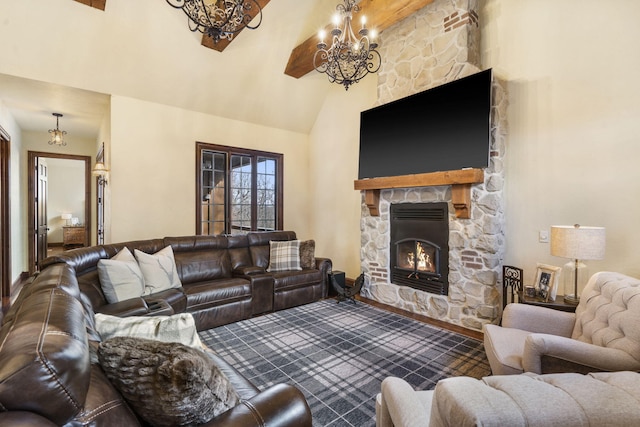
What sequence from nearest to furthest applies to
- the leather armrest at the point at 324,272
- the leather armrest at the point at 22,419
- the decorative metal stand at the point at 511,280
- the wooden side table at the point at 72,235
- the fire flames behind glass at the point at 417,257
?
the leather armrest at the point at 22,419, the decorative metal stand at the point at 511,280, the fire flames behind glass at the point at 417,257, the leather armrest at the point at 324,272, the wooden side table at the point at 72,235

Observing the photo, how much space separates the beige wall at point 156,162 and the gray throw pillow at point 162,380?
3.82 m

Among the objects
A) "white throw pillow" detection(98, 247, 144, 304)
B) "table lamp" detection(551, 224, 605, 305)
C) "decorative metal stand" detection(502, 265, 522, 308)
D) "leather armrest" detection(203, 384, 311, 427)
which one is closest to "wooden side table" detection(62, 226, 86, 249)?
"white throw pillow" detection(98, 247, 144, 304)

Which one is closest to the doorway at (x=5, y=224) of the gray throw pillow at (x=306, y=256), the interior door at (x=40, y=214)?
the interior door at (x=40, y=214)

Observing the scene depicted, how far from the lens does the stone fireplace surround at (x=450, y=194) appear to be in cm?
329

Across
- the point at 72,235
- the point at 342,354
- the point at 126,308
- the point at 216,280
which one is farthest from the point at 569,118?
the point at 72,235

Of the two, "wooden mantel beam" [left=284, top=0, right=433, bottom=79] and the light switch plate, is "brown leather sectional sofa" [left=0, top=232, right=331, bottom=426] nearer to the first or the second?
the light switch plate

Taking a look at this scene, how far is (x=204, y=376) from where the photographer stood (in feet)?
3.30

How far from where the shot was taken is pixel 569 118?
9.77ft

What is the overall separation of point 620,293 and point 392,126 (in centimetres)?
284

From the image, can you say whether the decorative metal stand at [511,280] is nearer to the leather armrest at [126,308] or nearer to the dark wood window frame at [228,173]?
the leather armrest at [126,308]

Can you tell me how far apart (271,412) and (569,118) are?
12.0 ft

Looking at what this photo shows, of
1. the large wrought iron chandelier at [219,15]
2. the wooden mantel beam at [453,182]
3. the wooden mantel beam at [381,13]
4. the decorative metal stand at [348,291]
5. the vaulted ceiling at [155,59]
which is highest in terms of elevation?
the wooden mantel beam at [381,13]

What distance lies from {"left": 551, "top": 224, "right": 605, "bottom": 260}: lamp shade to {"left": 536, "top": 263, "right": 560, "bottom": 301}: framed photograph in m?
0.35

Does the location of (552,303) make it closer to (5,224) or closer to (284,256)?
(284,256)
